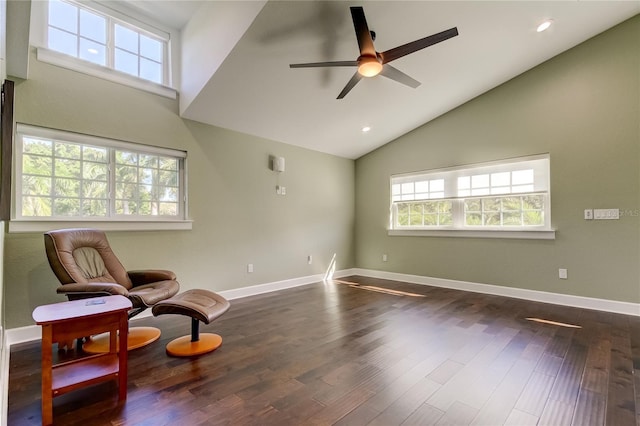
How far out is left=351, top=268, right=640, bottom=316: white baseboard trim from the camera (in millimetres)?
3443

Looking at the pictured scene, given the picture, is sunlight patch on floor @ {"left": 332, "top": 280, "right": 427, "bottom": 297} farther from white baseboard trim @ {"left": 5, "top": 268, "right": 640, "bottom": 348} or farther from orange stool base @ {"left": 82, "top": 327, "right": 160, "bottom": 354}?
orange stool base @ {"left": 82, "top": 327, "right": 160, "bottom": 354}

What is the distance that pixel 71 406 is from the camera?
1.72 m

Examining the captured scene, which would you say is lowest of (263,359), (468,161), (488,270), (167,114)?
(263,359)

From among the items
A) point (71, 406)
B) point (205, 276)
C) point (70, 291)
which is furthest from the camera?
point (205, 276)

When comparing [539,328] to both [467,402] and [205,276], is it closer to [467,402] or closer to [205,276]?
[467,402]

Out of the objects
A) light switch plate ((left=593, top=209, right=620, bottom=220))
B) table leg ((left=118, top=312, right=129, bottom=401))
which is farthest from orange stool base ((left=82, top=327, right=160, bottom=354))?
light switch plate ((left=593, top=209, right=620, bottom=220))

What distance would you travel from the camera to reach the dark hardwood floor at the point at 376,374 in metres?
1.64

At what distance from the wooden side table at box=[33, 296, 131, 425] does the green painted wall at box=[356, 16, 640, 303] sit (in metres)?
4.46

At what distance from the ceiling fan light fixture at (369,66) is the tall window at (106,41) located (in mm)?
2582

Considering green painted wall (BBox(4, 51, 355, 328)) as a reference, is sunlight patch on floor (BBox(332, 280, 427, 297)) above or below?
below

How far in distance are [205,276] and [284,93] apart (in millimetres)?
2573

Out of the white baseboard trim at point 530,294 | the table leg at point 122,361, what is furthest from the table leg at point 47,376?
the white baseboard trim at point 530,294

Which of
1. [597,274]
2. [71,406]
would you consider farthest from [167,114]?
[597,274]

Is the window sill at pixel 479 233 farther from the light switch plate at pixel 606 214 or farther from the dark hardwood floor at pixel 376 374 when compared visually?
the dark hardwood floor at pixel 376 374
